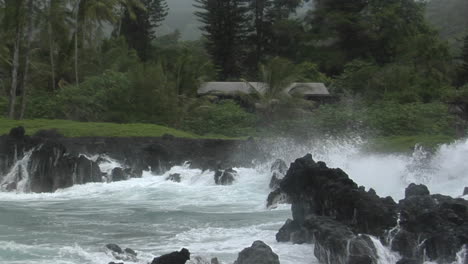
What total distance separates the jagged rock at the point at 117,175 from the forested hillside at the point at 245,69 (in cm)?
779

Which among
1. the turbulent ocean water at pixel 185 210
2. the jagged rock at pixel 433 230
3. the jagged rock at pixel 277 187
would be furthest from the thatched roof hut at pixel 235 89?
the jagged rock at pixel 433 230

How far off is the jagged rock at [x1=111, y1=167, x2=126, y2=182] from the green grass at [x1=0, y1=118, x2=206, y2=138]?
2.81 metres

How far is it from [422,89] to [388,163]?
14.4 meters

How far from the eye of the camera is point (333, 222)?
10.6 meters

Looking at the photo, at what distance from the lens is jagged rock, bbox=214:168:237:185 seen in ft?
66.8

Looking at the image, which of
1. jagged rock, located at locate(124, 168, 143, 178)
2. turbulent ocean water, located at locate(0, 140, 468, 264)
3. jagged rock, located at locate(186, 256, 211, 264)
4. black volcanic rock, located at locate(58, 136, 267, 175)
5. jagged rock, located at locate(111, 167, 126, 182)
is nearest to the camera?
jagged rock, located at locate(186, 256, 211, 264)

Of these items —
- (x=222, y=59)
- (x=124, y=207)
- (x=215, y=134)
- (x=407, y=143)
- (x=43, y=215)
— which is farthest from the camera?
(x=222, y=59)

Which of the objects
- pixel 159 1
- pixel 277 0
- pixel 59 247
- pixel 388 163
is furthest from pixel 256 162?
pixel 159 1

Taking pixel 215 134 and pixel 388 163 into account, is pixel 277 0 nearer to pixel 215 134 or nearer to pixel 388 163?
pixel 215 134

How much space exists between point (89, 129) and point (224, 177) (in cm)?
632

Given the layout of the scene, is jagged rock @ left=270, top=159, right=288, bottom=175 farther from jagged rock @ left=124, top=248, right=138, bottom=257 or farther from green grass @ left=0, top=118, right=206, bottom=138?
jagged rock @ left=124, top=248, right=138, bottom=257

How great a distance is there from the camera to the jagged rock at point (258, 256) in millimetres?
9188

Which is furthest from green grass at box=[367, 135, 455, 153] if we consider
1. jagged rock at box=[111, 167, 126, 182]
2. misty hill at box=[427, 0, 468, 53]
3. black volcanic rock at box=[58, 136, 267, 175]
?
misty hill at box=[427, 0, 468, 53]

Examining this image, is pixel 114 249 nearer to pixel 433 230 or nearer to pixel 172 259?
pixel 172 259
